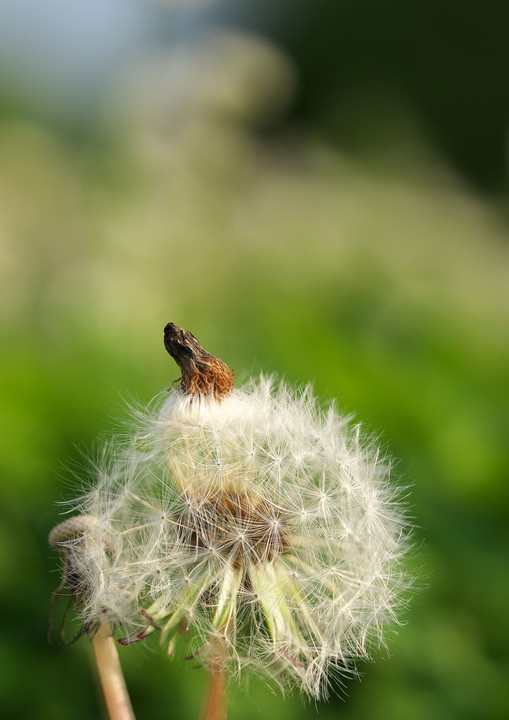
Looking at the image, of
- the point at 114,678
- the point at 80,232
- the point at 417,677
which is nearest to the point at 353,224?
the point at 80,232

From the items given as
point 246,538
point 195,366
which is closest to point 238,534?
point 246,538

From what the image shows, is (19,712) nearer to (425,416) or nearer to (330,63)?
(425,416)

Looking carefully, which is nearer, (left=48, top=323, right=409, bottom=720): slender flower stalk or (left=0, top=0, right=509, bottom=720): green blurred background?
(left=48, top=323, right=409, bottom=720): slender flower stalk

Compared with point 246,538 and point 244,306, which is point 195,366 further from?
point 244,306

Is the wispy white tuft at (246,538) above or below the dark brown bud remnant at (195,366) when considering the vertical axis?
below

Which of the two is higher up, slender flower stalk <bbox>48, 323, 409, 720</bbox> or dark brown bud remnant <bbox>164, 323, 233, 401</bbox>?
dark brown bud remnant <bbox>164, 323, 233, 401</bbox>
